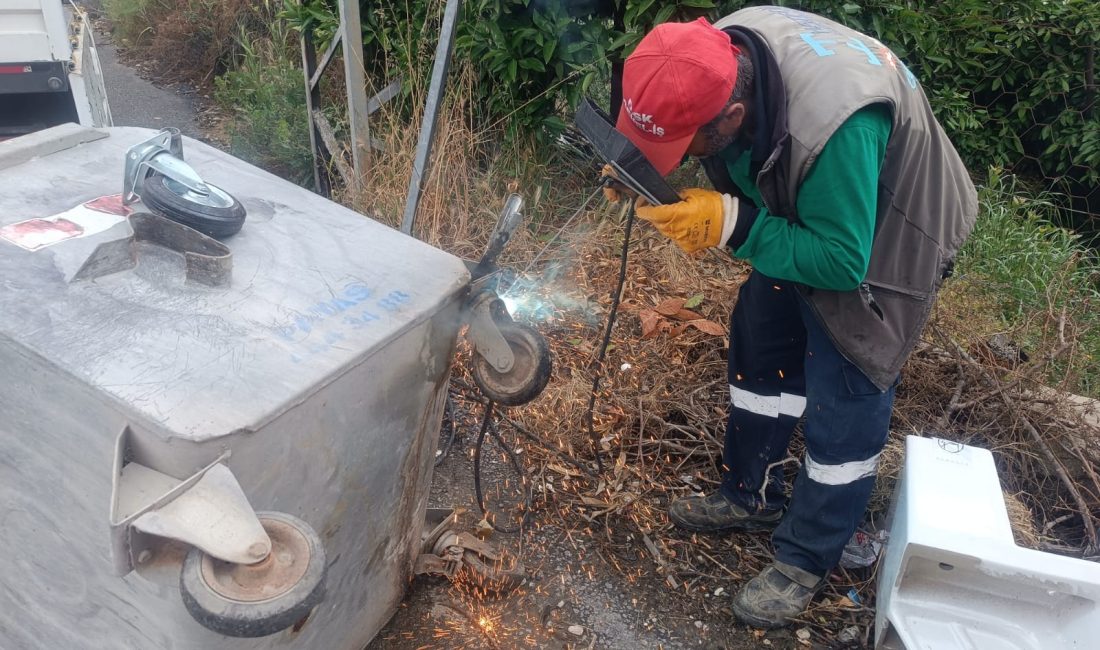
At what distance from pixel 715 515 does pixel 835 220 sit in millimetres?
1318

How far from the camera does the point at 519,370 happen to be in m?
1.96

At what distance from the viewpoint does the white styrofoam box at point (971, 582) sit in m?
2.18

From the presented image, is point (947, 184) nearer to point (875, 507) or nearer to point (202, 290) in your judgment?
point (875, 507)

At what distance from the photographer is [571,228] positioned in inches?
167

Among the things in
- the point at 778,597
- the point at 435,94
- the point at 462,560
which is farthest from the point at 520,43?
the point at 778,597

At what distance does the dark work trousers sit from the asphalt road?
15.8ft

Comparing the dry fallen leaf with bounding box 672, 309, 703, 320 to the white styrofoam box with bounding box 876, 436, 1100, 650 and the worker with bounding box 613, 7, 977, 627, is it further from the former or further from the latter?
the white styrofoam box with bounding box 876, 436, 1100, 650

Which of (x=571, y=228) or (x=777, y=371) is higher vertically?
(x=777, y=371)

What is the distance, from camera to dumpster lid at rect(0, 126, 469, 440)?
4.48 ft

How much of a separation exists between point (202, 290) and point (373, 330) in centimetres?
35

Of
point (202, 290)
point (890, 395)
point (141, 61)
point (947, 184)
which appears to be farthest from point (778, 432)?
point (141, 61)

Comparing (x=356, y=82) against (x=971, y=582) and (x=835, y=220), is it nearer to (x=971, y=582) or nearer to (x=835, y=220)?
(x=835, y=220)

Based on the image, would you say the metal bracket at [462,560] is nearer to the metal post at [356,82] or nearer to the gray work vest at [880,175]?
the gray work vest at [880,175]

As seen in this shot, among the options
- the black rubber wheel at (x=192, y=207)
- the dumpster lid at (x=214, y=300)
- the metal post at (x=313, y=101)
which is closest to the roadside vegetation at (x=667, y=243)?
the metal post at (x=313, y=101)
